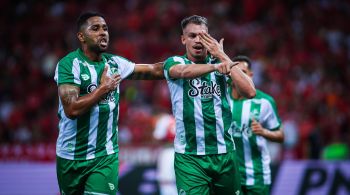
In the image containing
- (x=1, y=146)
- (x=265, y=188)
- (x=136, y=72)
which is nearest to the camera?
(x=136, y=72)

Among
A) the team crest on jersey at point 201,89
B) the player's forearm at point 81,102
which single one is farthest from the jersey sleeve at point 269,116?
the player's forearm at point 81,102

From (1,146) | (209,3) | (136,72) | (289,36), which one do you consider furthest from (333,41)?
(136,72)

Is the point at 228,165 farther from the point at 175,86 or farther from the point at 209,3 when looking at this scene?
the point at 209,3

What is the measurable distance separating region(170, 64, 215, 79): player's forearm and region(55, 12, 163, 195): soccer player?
0.56m

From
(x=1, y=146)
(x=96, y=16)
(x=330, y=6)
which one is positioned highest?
(x=330, y=6)

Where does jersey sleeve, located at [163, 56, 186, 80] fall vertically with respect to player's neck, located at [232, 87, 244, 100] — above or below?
above

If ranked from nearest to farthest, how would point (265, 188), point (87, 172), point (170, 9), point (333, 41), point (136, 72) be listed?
point (87, 172) < point (136, 72) < point (265, 188) < point (333, 41) < point (170, 9)

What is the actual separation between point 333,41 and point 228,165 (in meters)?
10.3

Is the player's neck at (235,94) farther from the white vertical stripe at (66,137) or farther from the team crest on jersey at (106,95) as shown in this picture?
the white vertical stripe at (66,137)

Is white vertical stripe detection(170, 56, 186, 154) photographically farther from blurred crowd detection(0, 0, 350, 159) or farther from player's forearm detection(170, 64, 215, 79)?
blurred crowd detection(0, 0, 350, 159)

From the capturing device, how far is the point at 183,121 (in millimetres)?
6129

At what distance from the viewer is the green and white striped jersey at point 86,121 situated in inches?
232

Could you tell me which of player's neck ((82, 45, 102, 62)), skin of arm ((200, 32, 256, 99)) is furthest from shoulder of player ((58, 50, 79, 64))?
skin of arm ((200, 32, 256, 99))

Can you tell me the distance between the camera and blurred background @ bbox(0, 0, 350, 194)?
10789 millimetres
